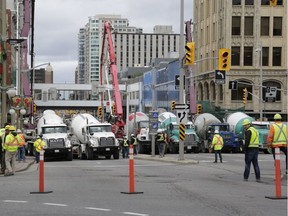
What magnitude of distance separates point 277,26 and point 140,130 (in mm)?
30366

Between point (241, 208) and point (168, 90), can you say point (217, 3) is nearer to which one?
point (168, 90)

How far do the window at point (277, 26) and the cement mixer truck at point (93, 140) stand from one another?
3829 centimetres

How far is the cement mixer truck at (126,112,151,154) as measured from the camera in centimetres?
5141

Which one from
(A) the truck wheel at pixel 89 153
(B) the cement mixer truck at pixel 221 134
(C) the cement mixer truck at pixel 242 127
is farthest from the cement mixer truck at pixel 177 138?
(A) the truck wheel at pixel 89 153

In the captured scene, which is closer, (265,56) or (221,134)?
(221,134)

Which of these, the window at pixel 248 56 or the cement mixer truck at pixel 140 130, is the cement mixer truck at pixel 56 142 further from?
the window at pixel 248 56

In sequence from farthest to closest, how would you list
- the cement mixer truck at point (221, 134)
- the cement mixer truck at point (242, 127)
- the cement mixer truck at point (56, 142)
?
the cement mixer truck at point (221, 134)
the cement mixer truck at point (242, 127)
the cement mixer truck at point (56, 142)

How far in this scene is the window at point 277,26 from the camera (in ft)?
251

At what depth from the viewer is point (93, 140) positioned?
41.8 metres

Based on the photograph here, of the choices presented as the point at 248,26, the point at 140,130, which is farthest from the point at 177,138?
the point at 248,26

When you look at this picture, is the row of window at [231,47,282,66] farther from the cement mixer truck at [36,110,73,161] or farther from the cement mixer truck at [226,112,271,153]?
the cement mixer truck at [36,110,73,161]

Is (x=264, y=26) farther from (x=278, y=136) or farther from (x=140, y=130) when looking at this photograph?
(x=278, y=136)

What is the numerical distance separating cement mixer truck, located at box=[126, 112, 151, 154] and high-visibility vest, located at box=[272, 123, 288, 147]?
3294cm

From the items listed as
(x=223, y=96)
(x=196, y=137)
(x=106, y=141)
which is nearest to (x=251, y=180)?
(x=106, y=141)
